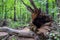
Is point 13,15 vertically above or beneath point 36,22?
beneath

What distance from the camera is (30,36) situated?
7.06m

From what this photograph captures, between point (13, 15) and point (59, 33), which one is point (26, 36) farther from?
point (13, 15)

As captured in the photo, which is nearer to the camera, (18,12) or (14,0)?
(14,0)

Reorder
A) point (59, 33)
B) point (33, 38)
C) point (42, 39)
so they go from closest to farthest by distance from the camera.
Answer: point (59, 33) → point (42, 39) → point (33, 38)

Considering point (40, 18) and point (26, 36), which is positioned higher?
point (40, 18)

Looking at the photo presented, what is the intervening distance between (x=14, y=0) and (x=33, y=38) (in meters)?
10.9

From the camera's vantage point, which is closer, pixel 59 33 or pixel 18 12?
pixel 59 33

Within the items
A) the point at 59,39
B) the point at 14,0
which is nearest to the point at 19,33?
the point at 59,39

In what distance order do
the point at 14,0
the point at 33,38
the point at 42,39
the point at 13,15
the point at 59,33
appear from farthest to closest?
the point at 13,15
the point at 14,0
the point at 33,38
the point at 42,39
the point at 59,33

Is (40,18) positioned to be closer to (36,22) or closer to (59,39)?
(36,22)

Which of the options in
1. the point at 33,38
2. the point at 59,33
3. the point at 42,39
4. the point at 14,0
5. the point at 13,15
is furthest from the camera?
the point at 13,15

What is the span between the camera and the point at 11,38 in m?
7.27

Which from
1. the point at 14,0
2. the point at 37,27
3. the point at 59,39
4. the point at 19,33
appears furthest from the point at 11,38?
the point at 14,0

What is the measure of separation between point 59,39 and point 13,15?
49.3 ft
